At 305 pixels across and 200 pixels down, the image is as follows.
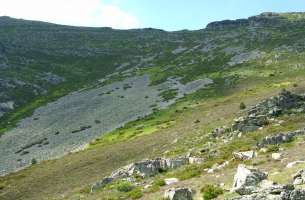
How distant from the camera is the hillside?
1708 inches

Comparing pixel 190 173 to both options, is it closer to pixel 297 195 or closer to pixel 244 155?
A: pixel 244 155

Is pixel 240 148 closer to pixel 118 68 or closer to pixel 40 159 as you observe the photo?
pixel 40 159

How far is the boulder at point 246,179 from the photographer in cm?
2539

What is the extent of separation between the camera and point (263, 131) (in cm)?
4919

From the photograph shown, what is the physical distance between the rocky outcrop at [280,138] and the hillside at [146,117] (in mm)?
804

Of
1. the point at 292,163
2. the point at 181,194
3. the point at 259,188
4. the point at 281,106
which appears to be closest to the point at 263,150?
the point at 292,163

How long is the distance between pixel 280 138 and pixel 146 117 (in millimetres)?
56248

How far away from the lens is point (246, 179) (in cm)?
2631

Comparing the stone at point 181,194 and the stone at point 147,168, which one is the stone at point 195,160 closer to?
the stone at point 147,168

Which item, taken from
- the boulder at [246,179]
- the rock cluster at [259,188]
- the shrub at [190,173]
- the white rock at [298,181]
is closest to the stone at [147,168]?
the shrub at [190,173]

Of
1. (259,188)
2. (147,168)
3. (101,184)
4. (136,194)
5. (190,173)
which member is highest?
(259,188)

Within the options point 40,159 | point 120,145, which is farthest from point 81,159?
point 40,159

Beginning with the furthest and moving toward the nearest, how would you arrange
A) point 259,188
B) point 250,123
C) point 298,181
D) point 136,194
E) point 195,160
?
1. point 250,123
2. point 195,160
3. point 136,194
4. point 298,181
5. point 259,188

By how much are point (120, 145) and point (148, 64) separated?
121469mm
